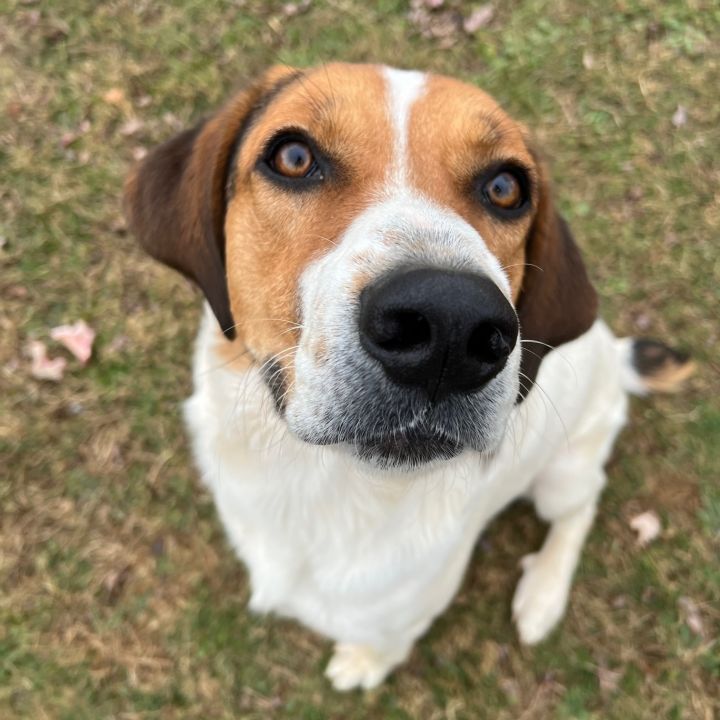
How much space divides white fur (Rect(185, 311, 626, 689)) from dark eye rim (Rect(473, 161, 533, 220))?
0.75 meters

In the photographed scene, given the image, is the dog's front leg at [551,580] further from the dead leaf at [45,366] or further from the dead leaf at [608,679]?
the dead leaf at [45,366]

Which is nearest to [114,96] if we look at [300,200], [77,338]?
[77,338]

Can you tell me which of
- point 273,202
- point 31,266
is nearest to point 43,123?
point 31,266

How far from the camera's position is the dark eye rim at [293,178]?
98.7 inches

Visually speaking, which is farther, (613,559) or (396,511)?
(613,559)

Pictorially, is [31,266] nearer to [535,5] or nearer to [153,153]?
[153,153]

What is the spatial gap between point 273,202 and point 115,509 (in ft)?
9.97

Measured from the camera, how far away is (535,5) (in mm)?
6094

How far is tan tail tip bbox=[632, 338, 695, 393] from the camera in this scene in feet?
14.7

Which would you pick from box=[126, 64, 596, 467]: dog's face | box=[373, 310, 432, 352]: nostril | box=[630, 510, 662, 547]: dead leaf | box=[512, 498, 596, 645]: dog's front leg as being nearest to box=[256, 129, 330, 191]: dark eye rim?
box=[126, 64, 596, 467]: dog's face

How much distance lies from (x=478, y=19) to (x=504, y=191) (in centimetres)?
409

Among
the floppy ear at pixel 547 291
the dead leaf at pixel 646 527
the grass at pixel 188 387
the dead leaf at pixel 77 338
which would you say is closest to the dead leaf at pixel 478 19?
the grass at pixel 188 387

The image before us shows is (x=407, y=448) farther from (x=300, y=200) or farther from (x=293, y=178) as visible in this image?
(x=293, y=178)

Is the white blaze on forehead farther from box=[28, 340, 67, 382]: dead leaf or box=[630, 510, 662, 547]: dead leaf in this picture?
box=[630, 510, 662, 547]: dead leaf
